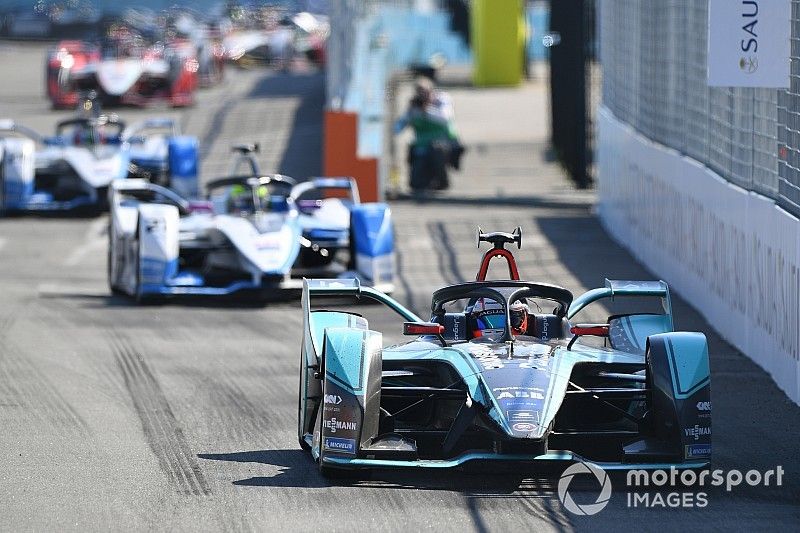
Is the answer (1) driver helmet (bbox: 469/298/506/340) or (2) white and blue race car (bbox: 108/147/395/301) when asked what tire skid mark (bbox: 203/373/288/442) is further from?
(2) white and blue race car (bbox: 108/147/395/301)

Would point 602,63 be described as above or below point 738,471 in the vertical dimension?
above

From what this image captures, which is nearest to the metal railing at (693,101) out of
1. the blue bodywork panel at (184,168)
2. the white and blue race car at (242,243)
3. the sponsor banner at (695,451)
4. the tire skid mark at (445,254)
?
the tire skid mark at (445,254)

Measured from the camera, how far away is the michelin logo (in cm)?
A: 766

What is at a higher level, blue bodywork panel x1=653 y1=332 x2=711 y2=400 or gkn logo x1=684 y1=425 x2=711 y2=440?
blue bodywork panel x1=653 y1=332 x2=711 y2=400

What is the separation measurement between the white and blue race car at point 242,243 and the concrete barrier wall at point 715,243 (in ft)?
9.03

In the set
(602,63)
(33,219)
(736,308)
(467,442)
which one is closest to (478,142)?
(602,63)

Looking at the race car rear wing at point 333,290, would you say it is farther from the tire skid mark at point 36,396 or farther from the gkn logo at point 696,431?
the gkn logo at point 696,431

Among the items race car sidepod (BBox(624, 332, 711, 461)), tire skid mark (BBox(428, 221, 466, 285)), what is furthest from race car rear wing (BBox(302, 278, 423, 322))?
tire skid mark (BBox(428, 221, 466, 285))

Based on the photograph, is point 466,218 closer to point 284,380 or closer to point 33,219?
point 33,219

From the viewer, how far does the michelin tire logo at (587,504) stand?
7285 mm

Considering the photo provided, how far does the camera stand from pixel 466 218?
20609 mm

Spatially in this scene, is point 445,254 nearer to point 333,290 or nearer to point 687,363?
point 333,290

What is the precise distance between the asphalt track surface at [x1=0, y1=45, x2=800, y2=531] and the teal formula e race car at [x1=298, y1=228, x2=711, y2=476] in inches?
8.2

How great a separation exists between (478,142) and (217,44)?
13.5 metres
